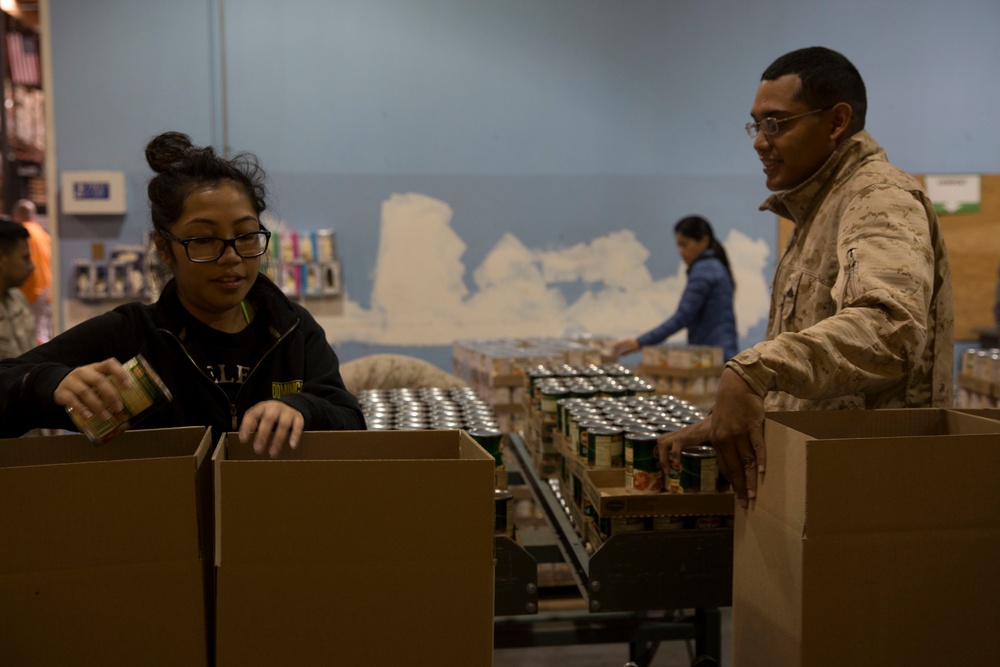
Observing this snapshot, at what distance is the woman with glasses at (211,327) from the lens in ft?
5.74

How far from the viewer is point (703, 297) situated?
18.2 ft

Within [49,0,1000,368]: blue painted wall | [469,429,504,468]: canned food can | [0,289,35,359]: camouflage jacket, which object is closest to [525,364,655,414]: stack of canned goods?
[469,429,504,468]: canned food can

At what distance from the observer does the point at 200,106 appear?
21.4 ft

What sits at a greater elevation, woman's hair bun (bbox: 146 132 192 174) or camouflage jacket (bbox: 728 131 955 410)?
woman's hair bun (bbox: 146 132 192 174)

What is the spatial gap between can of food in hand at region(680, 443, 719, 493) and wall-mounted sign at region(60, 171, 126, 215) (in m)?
5.74

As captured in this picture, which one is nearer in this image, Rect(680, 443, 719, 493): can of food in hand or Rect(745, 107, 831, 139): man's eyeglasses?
Rect(680, 443, 719, 493): can of food in hand

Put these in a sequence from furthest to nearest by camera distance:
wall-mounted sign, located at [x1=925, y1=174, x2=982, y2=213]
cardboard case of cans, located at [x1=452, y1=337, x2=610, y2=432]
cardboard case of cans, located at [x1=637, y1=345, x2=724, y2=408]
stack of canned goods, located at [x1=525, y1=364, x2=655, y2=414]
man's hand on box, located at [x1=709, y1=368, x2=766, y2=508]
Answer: wall-mounted sign, located at [x1=925, y1=174, x2=982, y2=213]
cardboard case of cans, located at [x1=637, y1=345, x2=724, y2=408]
cardboard case of cans, located at [x1=452, y1=337, x2=610, y2=432]
stack of canned goods, located at [x1=525, y1=364, x2=655, y2=414]
man's hand on box, located at [x1=709, y1=368, x2=766, y2=508]

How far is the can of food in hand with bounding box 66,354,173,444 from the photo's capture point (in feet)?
4.10

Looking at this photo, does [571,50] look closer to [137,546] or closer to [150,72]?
[150,72]

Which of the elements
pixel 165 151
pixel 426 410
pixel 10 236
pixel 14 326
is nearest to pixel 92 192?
pixel 10 236

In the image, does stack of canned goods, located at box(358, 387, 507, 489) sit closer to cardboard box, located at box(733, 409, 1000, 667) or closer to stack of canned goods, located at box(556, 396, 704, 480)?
stack of canned goods, located at box(556, 396, 704, 480)

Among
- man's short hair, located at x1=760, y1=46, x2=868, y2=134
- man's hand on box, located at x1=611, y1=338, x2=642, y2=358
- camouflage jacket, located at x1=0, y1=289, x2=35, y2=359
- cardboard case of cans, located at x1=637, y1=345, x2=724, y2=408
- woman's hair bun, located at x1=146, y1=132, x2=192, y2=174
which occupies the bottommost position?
cardboard case of cans, located at x1=637, y1=345, x2=724, y2=408

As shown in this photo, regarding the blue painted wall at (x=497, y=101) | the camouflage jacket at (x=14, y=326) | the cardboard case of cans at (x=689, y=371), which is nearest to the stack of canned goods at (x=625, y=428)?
the cardboard case of cans at (x=689, y=371)

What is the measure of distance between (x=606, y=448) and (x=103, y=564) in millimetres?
1236
